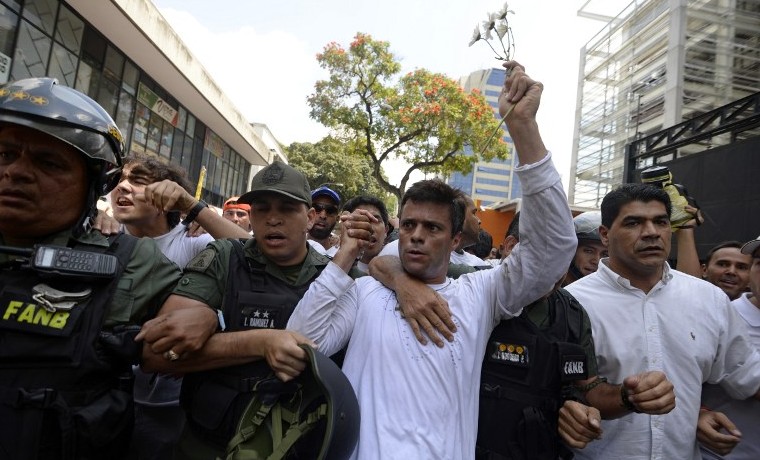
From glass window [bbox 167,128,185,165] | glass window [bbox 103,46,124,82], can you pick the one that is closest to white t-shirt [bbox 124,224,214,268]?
glass window [bbox 103,46,124,82]

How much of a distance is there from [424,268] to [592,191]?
36.8m

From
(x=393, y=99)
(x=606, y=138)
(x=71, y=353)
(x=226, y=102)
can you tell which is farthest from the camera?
(x=606, y=138)

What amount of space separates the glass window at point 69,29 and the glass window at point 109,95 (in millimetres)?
1294

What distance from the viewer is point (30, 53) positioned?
931 centimetres

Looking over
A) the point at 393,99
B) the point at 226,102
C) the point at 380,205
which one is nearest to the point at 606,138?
the point at 393,99

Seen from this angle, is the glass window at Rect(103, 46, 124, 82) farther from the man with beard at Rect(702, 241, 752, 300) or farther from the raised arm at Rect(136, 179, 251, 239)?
the man with beard at Rect(702, 241, 752, 300)

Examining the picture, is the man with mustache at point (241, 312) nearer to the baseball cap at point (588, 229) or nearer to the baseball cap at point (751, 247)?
the baseball cap at point (588, 229)

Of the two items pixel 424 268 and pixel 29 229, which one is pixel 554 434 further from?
pixel 29 229

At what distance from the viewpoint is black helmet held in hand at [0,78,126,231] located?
1.54m

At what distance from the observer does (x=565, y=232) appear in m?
1.93

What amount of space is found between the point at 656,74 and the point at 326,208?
2990cm

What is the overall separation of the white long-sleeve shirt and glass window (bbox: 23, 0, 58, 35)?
10.8 m

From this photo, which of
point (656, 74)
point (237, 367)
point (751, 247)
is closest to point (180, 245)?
point (237, 367)

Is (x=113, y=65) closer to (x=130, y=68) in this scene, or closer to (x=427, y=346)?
(x=130, y=68)
